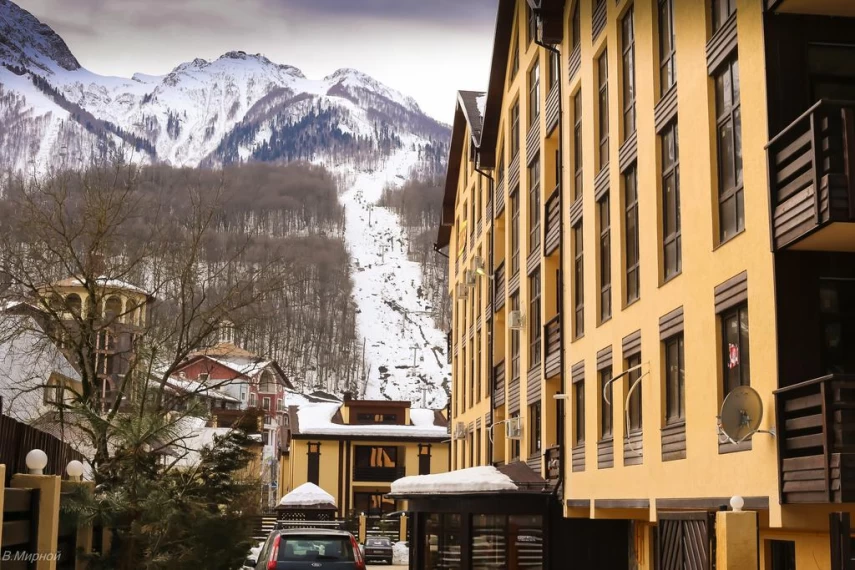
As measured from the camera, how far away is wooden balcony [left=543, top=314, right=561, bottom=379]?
21.5m

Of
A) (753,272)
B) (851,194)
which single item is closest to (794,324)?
(753,272)

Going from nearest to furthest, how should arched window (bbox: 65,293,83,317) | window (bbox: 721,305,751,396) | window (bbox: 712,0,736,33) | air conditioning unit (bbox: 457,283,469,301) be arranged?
1. window (bbox: 721,305,751,396)
2. window (bbox: 712,0,736,33)
3. arched window (bbox: 65,293,83,317)
4. air conditioning unit (bbox: 457,283,469,301)

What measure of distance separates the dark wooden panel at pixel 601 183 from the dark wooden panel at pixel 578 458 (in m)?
4.58

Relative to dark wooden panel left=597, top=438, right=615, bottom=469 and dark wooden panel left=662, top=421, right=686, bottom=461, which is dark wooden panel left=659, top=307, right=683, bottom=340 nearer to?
dark wooden panel left=662, top=421, right=686, bottom=461

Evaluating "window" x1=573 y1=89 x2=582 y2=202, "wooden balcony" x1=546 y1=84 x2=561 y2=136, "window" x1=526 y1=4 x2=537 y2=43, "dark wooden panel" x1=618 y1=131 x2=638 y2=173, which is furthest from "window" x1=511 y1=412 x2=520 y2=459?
"dark wooden panel" x1=618 y1=131 x2=638 y2=173

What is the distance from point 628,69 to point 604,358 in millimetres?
Answer: 4690

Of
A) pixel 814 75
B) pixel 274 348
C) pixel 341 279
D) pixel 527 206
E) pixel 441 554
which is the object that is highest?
pixel 341 279

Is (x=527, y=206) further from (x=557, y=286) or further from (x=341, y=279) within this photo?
(x=341, y=279)

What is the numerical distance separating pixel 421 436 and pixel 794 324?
1994 inches

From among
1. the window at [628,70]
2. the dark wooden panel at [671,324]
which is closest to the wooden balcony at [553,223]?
the window at [628,70]

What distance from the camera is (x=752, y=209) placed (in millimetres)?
11648

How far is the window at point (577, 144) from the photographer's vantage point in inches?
801

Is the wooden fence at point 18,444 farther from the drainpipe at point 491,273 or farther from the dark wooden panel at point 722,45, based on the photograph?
the drainpipe at point 491,273

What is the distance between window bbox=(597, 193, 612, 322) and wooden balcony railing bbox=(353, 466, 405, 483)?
142 feet
